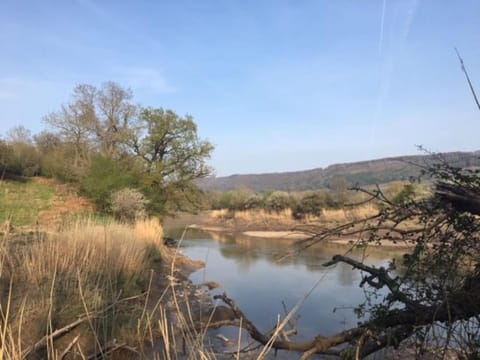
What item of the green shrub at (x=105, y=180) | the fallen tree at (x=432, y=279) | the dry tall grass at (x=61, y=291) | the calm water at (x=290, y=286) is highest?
the green shrub at (x=105, y=180)

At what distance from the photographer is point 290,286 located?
11.4m

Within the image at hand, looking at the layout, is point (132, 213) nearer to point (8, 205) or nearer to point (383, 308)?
point (8, 205)

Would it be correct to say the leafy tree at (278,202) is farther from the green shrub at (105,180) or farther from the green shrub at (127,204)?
the green shrub at (127,204)

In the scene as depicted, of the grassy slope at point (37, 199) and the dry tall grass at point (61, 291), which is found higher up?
the grassy slope at point (37, 199)

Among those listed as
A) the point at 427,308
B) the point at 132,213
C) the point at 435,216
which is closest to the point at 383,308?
the point at 427,308

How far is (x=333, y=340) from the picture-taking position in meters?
2.25

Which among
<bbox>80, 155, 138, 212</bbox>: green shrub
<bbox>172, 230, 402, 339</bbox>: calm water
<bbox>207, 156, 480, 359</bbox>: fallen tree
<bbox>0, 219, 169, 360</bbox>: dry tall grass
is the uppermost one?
<bbox>80, 155, 138, 212</bbox>: green shrub

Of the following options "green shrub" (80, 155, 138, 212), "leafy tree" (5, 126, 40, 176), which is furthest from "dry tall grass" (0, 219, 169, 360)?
"leafy tree" (5, 126, 40, 176)

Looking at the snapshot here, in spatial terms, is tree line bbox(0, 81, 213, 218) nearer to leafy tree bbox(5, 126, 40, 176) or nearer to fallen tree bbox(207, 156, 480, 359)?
leafy tree bbox(5, 126, 40, 176)

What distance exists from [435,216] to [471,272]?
1.22 ft

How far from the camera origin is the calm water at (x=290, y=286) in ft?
26.9

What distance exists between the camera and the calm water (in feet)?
26.9

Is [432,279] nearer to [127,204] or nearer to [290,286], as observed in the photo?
[290,286]

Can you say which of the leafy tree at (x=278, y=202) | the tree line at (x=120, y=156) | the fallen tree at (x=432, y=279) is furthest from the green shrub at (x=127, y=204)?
the leafy tree at (x=278, y=202)
